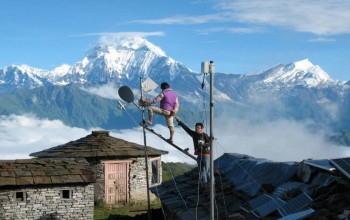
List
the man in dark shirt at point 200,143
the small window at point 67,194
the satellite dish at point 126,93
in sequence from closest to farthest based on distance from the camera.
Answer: the man in dark shirt at point 200,143 < the satellite dish at point 126,93 < the small window at point 67,194

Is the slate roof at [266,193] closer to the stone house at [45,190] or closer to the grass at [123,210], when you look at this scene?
the stone house at [45,190]

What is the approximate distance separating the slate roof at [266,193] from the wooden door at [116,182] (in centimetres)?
1352

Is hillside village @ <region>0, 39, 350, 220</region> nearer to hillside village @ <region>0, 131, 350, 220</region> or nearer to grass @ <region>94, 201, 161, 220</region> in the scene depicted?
hillside village @ <region>0, 131, 350, 220</region>

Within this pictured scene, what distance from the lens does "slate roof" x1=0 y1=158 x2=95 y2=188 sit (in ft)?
67.1

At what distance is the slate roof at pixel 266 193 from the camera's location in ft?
33.4

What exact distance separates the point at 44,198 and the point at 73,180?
4.38ft

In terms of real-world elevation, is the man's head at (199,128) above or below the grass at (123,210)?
above

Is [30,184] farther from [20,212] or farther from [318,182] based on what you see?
[318,182]

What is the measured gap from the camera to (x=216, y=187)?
14.6 metres

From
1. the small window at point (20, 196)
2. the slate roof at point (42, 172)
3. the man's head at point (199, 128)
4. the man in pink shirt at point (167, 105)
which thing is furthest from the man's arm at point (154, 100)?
the small window at point (20, 196)

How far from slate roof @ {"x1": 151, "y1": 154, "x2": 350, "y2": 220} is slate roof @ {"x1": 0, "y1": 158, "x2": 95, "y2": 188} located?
18.4ft

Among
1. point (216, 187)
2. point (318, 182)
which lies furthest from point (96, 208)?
point (318, 182)

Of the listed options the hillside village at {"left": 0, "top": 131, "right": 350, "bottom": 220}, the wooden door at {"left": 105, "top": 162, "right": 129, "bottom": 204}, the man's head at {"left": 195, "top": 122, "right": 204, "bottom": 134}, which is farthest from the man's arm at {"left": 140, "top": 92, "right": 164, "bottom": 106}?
the wooden door at {"left": 105, "top": 162, "right": 129, "bottom": 204}

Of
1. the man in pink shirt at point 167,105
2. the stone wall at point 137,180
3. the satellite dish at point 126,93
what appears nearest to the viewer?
the man in pink shirt at point 167,105
